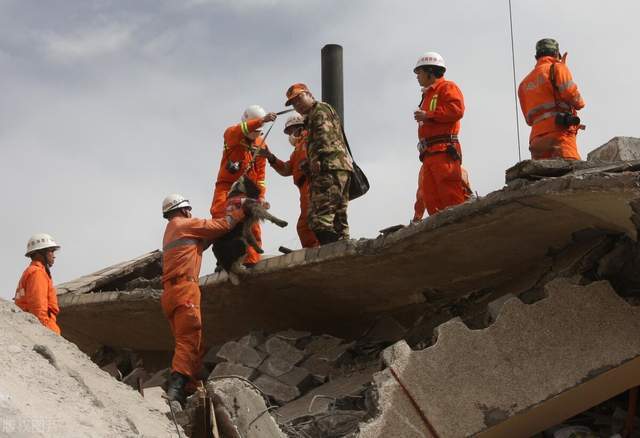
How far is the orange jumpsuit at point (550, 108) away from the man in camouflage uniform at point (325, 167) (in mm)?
1736

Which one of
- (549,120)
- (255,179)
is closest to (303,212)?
(255,179)

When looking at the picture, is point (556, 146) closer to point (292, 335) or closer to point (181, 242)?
point (292, 335)

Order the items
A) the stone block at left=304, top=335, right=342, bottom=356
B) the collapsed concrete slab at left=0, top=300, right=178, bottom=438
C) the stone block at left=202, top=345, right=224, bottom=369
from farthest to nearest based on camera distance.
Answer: the stone block at left=202, top=345, right=224, bottom=369, the stone block at left=304, top=335, right=342, bottom=356, the collapsed concrete slab at left=0, top=300, right=178, bottom=438

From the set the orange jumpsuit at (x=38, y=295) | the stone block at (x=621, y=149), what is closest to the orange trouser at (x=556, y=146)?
the stone block at (x=621, y=149)

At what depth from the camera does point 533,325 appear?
628 cm

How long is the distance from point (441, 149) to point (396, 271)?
47.7 inches

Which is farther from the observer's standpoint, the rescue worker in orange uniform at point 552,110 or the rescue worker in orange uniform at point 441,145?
the rescue worker in orange uniform at point 552,110

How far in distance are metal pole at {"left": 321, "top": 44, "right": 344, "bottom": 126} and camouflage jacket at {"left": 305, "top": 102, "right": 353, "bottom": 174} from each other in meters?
3.53

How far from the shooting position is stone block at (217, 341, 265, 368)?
352 inches

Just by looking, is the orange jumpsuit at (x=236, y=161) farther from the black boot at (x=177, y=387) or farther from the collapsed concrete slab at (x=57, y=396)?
the collapsed concrete slab at (x=57, y=396)

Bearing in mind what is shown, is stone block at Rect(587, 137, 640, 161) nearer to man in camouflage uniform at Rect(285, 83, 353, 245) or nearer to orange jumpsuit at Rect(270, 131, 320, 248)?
man in camouflage uniform at Rect(285, 83, 353, 245)

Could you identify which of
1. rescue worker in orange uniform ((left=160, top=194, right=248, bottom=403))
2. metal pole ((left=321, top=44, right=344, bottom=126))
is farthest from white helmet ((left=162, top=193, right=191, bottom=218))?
metal pole ((left=321, top=44, right=344, bottom=126))

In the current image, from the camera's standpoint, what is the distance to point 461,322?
20.7ft

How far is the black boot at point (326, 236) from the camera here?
8.49m
